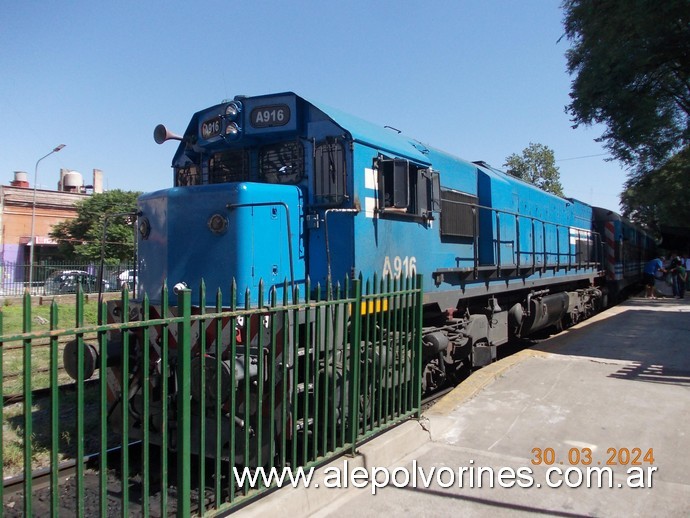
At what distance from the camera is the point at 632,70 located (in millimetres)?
18062

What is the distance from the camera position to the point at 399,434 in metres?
4.98

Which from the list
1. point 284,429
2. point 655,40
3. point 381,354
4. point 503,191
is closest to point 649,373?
point 503,191

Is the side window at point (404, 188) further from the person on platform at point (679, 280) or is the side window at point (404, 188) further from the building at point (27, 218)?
the building at point (27, 218)

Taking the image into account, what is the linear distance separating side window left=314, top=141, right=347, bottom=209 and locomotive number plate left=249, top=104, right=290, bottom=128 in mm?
554

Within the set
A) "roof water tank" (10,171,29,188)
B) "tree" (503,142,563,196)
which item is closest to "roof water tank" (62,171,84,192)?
"roof water tank" (10,171,29,188)

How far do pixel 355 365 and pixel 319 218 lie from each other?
5.82ft

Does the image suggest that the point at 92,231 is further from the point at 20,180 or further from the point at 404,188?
the point at 404,188

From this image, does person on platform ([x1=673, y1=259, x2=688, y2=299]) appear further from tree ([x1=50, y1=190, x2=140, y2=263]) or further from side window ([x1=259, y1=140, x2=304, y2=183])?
tree ([x1=50, y1=190, x2=140, y2=263])

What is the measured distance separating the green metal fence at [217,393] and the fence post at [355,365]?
0.04ft

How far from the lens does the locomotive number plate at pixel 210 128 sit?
20.6ft

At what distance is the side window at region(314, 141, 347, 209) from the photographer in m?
5.55

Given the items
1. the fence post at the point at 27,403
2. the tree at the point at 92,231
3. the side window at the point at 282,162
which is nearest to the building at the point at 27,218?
the tree at the point at 92,231

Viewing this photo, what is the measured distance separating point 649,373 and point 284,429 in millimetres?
6342

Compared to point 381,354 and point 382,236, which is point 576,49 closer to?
point 382,236
